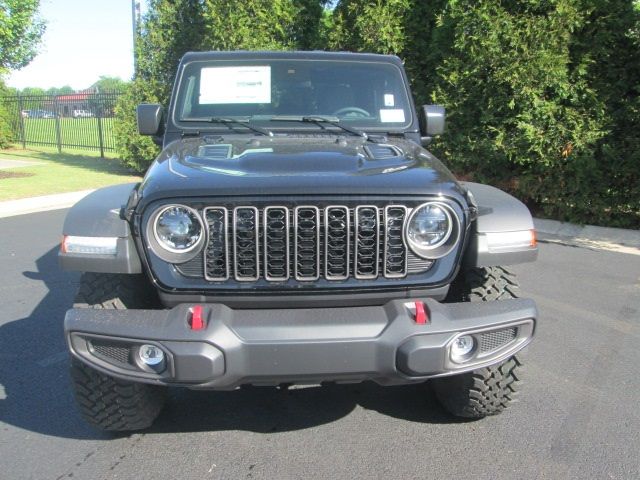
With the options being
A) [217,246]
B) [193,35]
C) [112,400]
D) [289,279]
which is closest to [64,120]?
[193,35]

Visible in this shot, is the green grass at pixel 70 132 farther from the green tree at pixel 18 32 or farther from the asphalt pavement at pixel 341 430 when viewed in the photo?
the asphalt pavement at pixel 341 430

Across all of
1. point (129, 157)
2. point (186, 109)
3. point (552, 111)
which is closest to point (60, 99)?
point (129, 157)

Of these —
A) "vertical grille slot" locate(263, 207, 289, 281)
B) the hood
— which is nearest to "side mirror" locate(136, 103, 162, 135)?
the hood

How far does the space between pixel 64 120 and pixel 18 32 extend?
8748mm

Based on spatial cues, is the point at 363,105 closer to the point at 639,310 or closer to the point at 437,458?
the point at 437,458

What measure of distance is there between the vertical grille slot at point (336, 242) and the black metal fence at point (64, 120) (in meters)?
16.1

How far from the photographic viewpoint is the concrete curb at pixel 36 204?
Answer: 943 cm

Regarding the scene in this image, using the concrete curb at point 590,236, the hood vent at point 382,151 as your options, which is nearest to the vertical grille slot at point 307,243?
the hood vent at point 382,151

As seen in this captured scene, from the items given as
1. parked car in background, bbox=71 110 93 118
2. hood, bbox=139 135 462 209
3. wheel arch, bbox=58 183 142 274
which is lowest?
parked car in background, bbox=71 110 93 118

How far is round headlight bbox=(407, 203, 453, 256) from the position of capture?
2451mm

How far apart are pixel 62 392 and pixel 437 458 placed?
2.14 meters

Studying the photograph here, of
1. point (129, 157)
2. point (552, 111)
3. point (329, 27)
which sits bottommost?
point (129, 157)

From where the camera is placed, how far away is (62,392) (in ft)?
11.2

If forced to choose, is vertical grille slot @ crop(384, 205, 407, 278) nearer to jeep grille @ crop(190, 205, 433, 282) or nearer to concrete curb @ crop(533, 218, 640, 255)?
jeep grille @ crop(190, 205, 433, 282)
